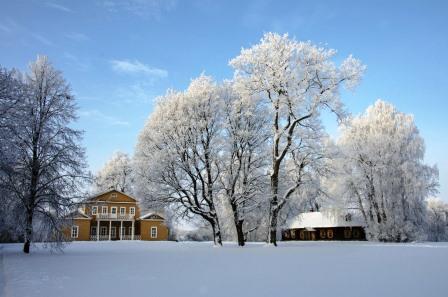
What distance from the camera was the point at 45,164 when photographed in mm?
24078

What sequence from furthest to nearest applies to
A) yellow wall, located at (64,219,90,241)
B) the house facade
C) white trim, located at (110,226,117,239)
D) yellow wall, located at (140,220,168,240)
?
yellow wall, located at (140,220,168,240) < white trim, located at (110,226,117,239) < yellow wall, located at (64,219,90,241) < the house facade

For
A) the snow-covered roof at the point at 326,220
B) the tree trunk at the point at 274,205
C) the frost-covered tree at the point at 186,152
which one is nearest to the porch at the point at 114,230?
the snow-covered roof at the point at 326,220

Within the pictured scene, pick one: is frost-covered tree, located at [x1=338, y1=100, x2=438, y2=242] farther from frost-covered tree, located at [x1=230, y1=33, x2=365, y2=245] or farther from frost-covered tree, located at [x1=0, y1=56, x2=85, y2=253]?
frost-covered tree, located at [x1=0, y1=56, x2=85, y2=253]

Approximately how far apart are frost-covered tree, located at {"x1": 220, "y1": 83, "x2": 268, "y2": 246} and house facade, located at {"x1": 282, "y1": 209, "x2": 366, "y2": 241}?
60.2 ft

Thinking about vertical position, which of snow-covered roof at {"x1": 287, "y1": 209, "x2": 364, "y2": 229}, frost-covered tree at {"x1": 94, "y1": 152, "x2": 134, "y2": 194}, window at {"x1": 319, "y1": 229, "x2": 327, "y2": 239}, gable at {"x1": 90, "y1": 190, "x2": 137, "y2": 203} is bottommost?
window at {"x1": 319, "y1": 229, "x2": 327, "y2": 239}

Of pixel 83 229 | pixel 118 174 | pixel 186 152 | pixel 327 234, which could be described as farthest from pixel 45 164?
pixel 118 174

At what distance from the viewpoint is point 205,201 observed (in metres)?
34.0

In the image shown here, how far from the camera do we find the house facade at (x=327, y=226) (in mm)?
49094

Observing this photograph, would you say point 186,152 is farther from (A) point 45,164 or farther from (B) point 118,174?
(B) point 118,174

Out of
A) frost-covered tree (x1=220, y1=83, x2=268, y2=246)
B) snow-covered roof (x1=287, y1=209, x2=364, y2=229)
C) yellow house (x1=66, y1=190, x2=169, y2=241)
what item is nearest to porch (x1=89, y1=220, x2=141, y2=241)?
yellow house (x1=66, y1=190, x2=169, y2=241)

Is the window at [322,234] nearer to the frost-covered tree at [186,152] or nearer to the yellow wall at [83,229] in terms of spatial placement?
the frost-covered tree at [186,152]

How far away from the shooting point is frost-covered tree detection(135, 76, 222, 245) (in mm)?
32031

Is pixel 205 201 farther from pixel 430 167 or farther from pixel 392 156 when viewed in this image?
pixel 430 167

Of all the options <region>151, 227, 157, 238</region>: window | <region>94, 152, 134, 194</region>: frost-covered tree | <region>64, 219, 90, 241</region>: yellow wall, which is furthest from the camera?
<region>94, 152, 134, 194</region>: frost-covered tree
